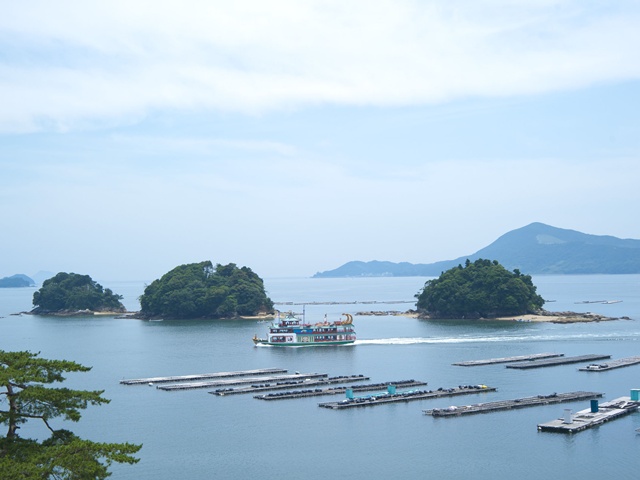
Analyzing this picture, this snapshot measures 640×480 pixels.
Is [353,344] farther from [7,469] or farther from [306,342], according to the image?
[7,469]

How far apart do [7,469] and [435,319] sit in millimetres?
110273

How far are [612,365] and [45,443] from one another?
54024 millimetres

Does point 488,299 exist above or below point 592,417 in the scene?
above

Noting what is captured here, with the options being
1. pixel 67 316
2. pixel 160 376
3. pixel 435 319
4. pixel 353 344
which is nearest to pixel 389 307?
pixel 435 319

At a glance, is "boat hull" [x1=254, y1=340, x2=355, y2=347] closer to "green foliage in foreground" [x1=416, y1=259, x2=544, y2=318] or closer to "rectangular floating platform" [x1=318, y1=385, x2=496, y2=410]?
"rectangular floating platform" [x1=318, y1=385, x2=496, y2=410]

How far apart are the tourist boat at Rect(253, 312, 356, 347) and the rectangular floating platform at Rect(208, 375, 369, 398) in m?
28.7

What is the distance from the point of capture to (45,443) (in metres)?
24.1

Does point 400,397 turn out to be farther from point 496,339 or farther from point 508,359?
point 496,339

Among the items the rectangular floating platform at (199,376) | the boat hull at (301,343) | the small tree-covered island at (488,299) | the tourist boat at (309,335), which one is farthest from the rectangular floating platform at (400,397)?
the small tree-covered island at (488,299)

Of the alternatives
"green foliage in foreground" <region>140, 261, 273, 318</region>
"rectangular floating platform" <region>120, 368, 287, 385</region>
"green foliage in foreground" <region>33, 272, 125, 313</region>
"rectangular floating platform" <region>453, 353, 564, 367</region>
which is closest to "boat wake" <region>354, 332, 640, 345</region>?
"rectangular floating platform" <region>453, 353, 564, 367</region>

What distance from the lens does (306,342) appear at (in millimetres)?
91438

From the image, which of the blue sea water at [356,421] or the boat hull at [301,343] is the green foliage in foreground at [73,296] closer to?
the blue sea water at [356,421]

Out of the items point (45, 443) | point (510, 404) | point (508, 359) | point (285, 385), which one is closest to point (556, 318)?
point (508, 359)

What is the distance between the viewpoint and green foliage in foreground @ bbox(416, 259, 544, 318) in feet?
407
